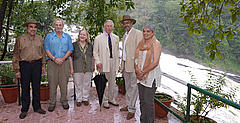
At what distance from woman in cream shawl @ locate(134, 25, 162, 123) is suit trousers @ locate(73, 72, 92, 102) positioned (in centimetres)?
167

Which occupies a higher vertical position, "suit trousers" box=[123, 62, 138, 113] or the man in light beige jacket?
the man in light beige jacket

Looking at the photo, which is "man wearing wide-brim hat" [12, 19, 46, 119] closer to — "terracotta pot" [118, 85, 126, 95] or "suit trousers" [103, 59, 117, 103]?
"suit trousers" [103, 59, 117, 103]

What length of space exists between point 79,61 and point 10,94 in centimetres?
181

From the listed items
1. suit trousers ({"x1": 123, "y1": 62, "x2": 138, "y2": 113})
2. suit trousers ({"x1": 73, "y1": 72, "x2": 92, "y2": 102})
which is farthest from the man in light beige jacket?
suit trousers ({"x1": 73, "y1": 72, "x2": 92, "y2": 102})

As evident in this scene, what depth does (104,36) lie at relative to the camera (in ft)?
13.1

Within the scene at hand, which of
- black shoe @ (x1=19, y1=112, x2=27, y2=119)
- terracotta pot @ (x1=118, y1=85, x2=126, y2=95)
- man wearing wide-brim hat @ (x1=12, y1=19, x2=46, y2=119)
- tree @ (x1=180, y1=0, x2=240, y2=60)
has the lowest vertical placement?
black shoe @ (x1=19, y1=112, x2=27, y2=119)

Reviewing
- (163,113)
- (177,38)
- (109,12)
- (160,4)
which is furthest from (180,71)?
(163,113)

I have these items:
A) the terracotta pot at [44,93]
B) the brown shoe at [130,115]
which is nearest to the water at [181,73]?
the brown shoe at [130,115]

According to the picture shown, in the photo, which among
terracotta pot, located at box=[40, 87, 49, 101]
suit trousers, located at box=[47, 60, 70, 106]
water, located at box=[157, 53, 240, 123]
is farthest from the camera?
water, located at box=[157, 53, 240, 123]

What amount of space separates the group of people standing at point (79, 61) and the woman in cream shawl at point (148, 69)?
15mm

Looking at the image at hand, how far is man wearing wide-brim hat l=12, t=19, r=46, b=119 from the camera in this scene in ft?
11.5

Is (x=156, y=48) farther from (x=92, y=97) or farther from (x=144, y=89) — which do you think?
(x=92, y=97)

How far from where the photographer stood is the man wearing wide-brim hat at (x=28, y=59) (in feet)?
11.5

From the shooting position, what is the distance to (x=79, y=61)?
418 centimetres
